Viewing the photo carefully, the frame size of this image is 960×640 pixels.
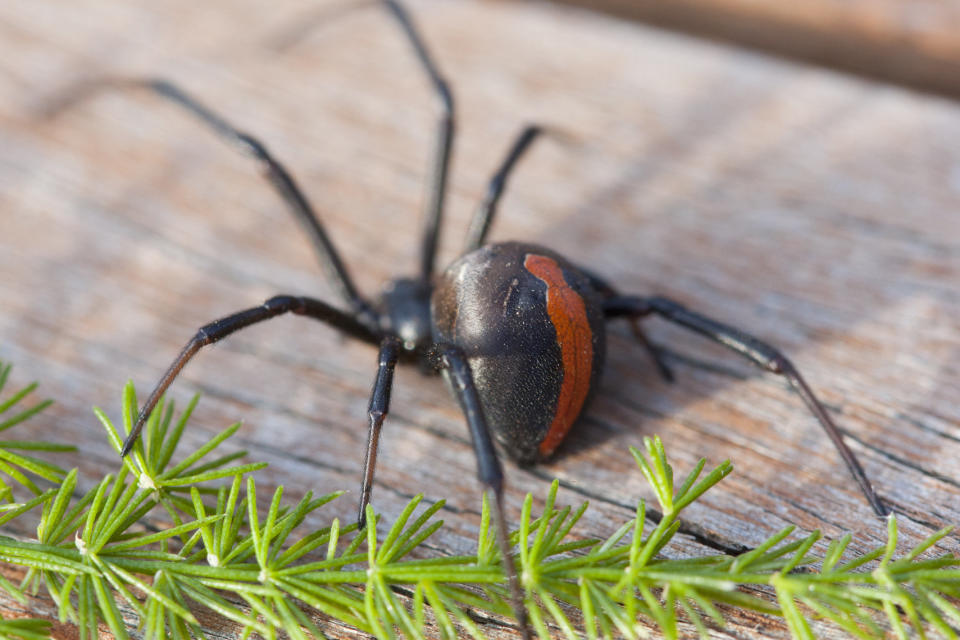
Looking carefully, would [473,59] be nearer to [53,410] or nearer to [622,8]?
[622,8]

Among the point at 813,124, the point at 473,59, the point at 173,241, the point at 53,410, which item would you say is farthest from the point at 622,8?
the point at 53,410

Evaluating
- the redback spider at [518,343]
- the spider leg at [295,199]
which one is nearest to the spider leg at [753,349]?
the redback spider at [518,343]

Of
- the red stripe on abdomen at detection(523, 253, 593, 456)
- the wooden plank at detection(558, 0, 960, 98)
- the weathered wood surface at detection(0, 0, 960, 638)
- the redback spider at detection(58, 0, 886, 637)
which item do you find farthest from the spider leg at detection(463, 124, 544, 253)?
the wooden plank at detection(558, 0, 960, 98)

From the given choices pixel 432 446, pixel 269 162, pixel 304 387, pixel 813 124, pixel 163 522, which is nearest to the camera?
pixel 163 522

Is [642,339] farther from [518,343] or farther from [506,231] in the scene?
[506,231]

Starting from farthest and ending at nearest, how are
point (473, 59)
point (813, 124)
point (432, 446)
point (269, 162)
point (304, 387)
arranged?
point (473, 59) → point (813, 124) → point (269, 162) → point (304, 387) → point (432, 446)

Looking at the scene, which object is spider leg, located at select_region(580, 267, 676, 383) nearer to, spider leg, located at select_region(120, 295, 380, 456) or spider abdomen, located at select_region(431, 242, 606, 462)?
spider abdomen, located at select_region(431, 242, 606, 462)
